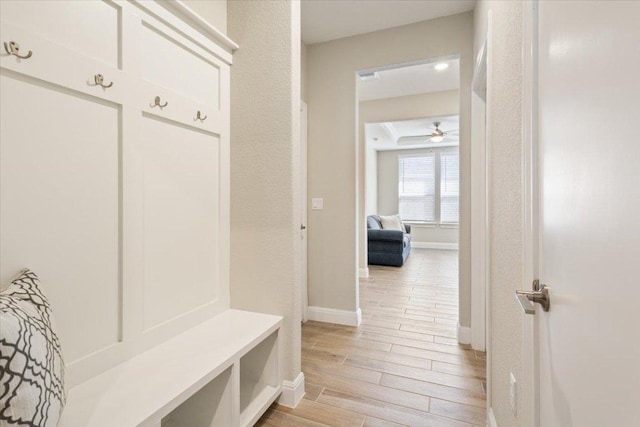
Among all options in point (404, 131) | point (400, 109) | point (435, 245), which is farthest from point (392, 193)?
point (400, 109)

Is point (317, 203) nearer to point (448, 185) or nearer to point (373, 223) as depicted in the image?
point (373, 223)

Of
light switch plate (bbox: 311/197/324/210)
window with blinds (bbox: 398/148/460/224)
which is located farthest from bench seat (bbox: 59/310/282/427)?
window with blinds (bbox: 398/148/460/224)

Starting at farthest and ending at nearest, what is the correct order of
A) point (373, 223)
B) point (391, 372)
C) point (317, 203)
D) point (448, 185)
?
1. point (448, 185)
2. point (373, 223)
3. point (317, 203)
4. point (391, 372)

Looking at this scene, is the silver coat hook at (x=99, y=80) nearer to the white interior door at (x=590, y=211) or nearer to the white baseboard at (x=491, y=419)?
the white interior door at (x=590, y=211)

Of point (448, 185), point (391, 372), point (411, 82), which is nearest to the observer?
point (391, 372)

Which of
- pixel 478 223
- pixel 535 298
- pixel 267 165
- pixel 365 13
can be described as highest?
pixel 365 13

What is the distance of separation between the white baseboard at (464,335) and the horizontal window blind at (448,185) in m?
5.75

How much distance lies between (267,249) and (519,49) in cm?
152

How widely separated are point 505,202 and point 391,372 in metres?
1.48

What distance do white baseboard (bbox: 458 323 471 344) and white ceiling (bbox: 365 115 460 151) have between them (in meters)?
3.68

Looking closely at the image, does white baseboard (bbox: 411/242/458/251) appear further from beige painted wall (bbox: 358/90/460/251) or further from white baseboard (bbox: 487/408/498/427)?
white baseboard (bbox: 487/408/498/427)

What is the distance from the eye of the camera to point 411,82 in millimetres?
4215

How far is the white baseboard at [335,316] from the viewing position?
9.86ft

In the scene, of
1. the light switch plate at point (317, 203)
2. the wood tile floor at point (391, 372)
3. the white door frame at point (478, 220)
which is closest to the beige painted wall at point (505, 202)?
the wood tile floor at point (391, 372)
